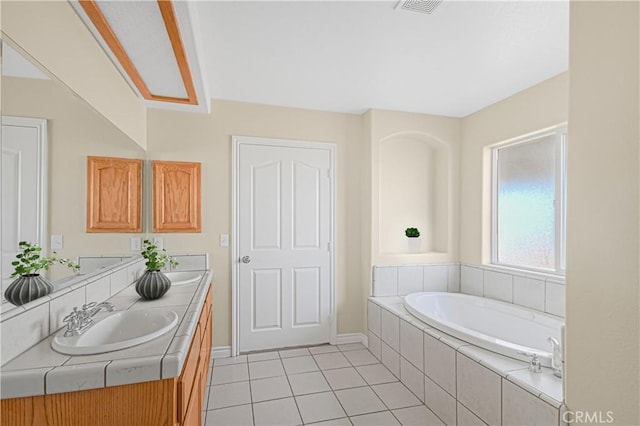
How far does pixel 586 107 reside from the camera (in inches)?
44.3

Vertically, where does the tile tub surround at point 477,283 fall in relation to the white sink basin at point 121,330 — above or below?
below

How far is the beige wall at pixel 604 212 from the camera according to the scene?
0.97 meters

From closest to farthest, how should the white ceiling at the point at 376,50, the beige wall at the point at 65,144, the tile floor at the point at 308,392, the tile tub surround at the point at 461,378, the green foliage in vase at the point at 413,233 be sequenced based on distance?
the beige wall at the point at 65,144 < the tile tub surround at the point at 461,378 < the white ceiling at the point at 376,50 < the tile floor at the point at 308,392 < the green foliage in vase at the point at 413,233

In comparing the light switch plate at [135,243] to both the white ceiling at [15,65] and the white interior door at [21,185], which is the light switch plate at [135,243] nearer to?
the white interior door at [21,185]

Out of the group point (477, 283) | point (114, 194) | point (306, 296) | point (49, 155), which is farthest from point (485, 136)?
point (49, 155)

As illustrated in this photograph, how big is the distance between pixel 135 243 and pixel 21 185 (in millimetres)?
1427

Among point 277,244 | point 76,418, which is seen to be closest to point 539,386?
point 76,418

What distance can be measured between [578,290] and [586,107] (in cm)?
Result: 66

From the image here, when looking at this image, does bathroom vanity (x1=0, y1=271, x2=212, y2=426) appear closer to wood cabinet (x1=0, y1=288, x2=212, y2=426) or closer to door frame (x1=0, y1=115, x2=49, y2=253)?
wood cabinet (x1=0, y1=288, x2=212, y2=426)

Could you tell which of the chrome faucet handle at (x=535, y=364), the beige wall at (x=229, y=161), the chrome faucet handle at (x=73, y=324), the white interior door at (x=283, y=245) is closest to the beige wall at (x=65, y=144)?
the chrome faucet handle at (x=73, y=324)

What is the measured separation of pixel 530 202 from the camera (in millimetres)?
2873

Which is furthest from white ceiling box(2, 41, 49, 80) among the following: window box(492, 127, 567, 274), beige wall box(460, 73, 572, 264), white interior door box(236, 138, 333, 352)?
window box(492, 127, 567, 274)

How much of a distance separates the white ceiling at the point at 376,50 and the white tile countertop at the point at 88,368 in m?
1.67

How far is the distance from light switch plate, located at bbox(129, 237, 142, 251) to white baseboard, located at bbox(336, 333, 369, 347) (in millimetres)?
2096
